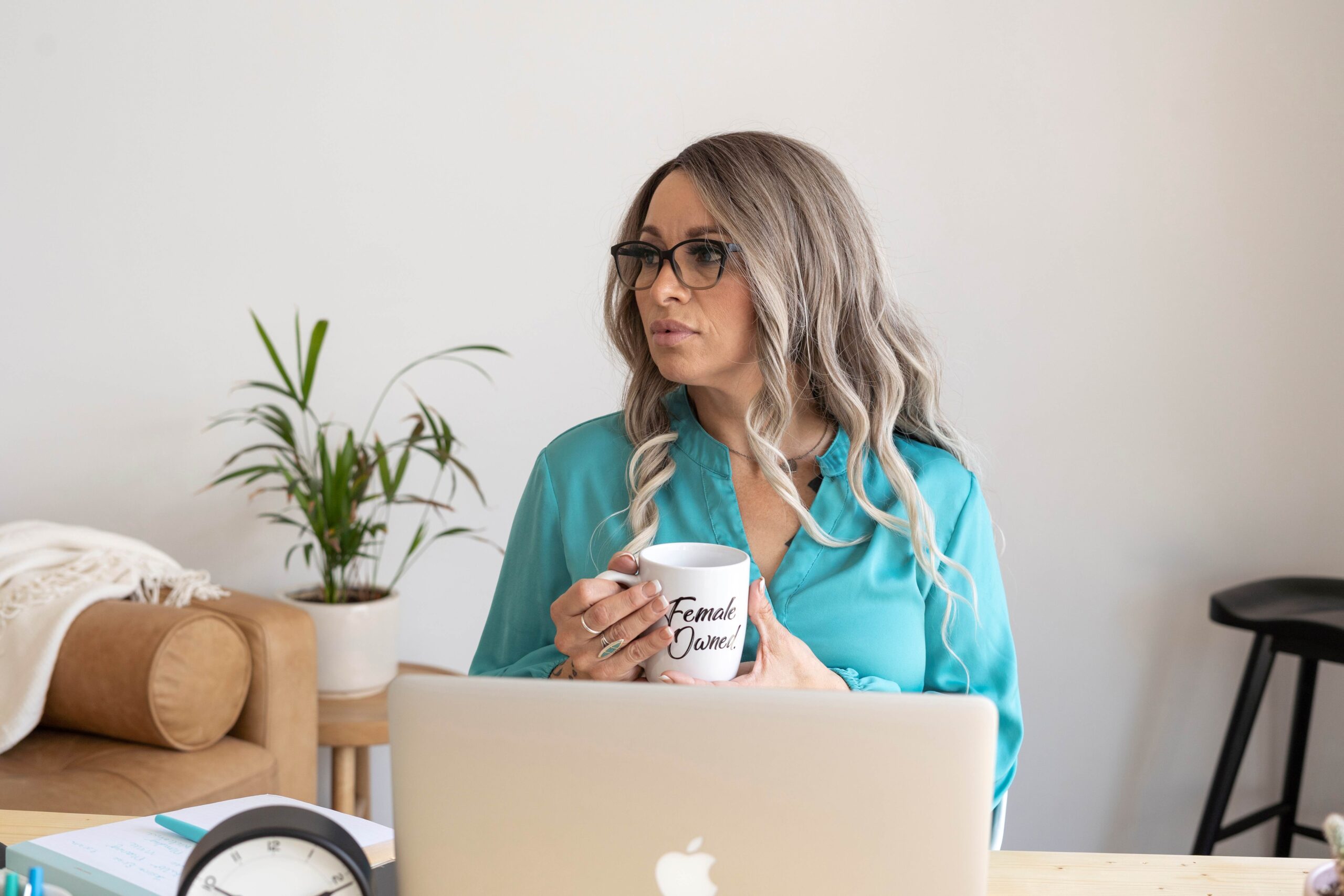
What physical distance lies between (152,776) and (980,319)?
1.96 m

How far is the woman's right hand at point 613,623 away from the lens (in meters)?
0.95

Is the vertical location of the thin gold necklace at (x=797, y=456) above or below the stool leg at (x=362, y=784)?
above

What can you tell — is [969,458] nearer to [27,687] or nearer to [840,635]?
[840,635]

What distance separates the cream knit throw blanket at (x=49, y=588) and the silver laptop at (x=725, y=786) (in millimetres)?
1770

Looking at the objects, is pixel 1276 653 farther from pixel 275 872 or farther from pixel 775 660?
pixel 275 872

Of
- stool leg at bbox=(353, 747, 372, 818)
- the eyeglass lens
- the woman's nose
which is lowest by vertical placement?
stool leg at bbox=(353, 747, 372, 818)

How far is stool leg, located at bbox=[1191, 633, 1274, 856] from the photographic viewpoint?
218 cm

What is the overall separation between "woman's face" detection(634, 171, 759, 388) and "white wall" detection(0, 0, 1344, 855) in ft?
4.22

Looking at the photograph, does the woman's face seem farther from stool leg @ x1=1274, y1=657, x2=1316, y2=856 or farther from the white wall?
stool leg @ x1=1274, y1=657, x2=1316, y2=856

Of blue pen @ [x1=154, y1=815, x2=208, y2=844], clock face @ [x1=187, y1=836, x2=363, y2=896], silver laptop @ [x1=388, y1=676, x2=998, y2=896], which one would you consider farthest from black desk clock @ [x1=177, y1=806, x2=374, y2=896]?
blue pen @ [x1=154, y1=815, x2=208, y2=844]

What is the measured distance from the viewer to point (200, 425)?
8.94ft

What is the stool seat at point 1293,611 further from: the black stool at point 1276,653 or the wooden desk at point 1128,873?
the wooden desk at point 1128,873

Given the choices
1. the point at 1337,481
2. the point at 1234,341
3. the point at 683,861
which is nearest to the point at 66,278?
the point at 683,861

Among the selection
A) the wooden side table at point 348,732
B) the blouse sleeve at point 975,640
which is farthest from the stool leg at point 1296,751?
the wooden side table at point 348,732
